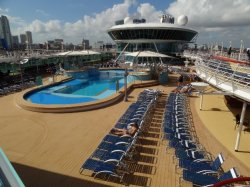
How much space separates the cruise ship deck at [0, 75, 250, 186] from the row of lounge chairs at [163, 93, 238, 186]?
0.45m

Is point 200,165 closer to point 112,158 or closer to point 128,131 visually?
point 112,158

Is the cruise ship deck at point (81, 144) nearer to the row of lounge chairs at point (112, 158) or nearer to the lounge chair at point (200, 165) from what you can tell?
the row of lounge chairs at point (112, 158)

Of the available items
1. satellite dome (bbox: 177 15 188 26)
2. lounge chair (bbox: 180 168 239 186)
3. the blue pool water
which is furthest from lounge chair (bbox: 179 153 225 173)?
satellite dome (bbox: 177 15 188 26)

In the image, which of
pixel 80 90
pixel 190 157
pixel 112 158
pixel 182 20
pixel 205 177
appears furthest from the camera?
pixel 182 20

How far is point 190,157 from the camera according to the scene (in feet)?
20.1

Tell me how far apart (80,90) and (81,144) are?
11.5m

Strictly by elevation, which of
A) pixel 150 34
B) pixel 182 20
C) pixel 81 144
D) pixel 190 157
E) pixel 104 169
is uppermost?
pixel 182 20

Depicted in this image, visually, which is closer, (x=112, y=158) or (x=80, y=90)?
(x=112, y=158)

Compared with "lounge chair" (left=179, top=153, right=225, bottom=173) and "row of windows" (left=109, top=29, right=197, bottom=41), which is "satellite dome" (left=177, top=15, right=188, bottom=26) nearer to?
"row of windows" (left=109, top=29, right=197, bottom=41)

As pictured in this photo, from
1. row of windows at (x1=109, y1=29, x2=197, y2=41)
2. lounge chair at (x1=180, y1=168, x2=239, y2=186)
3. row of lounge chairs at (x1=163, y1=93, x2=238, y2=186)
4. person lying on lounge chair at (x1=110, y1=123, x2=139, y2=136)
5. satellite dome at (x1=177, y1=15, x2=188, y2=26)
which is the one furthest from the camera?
satellite dome at (x1=177, y1=15, x2=188, y2=26)

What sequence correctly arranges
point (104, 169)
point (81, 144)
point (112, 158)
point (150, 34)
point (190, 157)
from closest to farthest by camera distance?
1. point (104, 169)
2. point (112, 158)
3. point (190, 157)
4. point (81, 144)
5. point (150, 34)

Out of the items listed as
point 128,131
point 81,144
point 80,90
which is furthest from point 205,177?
point 80,90

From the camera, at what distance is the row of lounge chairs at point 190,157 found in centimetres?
512

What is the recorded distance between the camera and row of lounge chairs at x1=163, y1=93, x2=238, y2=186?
16.8 feet
